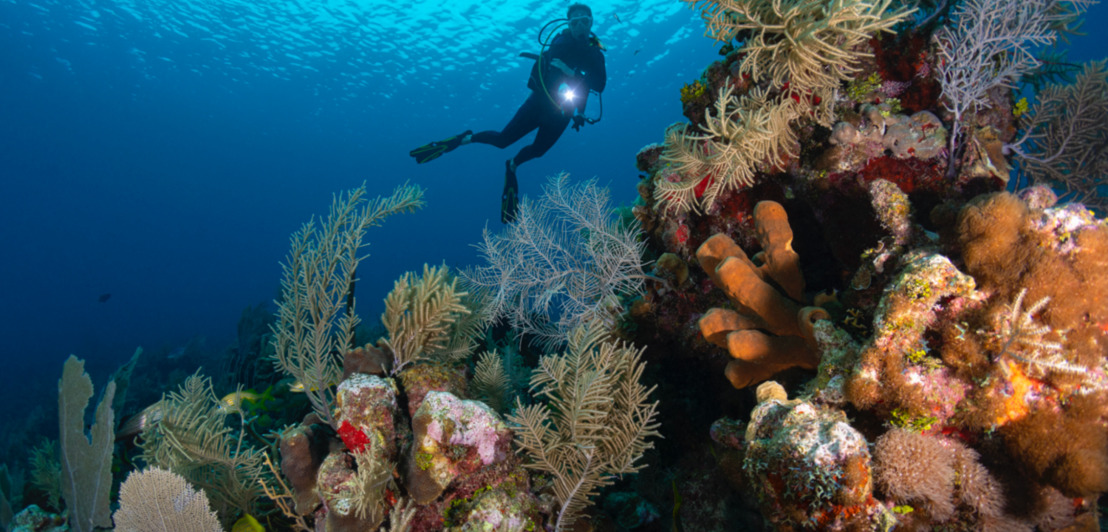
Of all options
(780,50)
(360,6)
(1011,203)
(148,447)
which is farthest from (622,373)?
(360,6)

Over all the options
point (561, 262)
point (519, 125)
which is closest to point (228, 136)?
point (519, 125)

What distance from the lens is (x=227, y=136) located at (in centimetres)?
6750

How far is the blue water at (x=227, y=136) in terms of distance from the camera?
35094 millimetres

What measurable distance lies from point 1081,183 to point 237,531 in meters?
7.96

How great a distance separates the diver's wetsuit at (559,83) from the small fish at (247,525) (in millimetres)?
7435

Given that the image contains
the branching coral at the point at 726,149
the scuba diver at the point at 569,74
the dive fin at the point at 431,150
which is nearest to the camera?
the branching coral at the point at 726,149

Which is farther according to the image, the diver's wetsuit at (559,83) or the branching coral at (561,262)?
the diver's wetsuit at (559,83)

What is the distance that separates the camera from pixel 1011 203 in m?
1.82

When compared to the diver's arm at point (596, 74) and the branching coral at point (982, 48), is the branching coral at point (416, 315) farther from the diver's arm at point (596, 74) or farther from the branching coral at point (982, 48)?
the diver's arm at point (596, 74)

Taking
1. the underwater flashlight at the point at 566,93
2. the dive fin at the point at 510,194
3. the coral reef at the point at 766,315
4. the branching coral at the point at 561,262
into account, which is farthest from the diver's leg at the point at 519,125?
the coral reef at the point at 766,315

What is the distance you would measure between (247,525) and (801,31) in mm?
5389

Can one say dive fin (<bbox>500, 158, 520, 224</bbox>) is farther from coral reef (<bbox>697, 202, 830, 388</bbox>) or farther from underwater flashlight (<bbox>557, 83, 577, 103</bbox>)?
coral reef (<bbox>697, 202, 830, 388</bbox>)

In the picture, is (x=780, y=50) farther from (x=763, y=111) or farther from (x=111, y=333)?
(x=111, y=333)

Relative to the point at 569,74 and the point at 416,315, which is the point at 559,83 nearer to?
the point at 569,74
